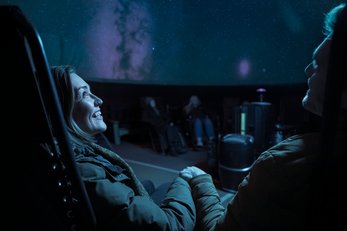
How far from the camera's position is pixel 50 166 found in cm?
48

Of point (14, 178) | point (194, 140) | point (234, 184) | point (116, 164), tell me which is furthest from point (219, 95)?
point (14, 178)

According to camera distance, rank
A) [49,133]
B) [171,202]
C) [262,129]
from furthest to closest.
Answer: [262,129]
[171,202]
[49,133]

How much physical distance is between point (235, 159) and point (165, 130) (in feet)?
6.13

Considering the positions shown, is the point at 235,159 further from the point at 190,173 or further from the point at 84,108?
the point at 84,108

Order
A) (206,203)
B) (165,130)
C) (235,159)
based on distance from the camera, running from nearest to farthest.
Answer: (206,203) → (235,159) → (165,130)

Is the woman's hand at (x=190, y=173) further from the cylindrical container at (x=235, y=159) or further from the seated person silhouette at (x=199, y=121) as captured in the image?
the seated person silhouette at (x=199, y=121)

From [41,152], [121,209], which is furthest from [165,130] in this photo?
[41,152]

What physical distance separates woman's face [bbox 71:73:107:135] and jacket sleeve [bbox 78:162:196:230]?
26 centimetres

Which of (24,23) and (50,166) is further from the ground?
(24,23)

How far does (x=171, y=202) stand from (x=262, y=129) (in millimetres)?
2350

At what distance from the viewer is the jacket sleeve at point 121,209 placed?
56 cm

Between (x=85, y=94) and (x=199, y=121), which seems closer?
(x=85, y=94)

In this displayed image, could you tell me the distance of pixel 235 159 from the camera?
81.2 inches

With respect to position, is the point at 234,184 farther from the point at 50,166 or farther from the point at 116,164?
the point at 50,166
